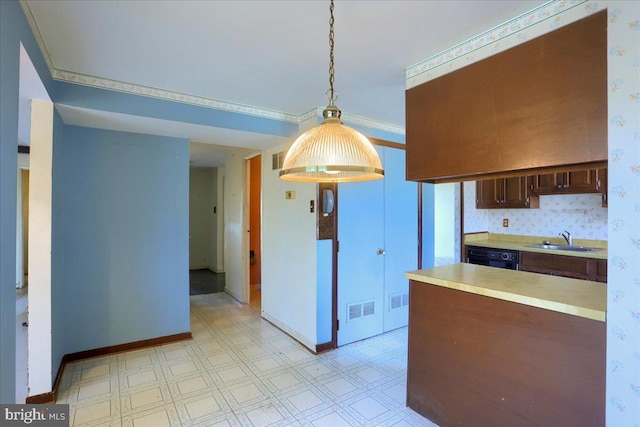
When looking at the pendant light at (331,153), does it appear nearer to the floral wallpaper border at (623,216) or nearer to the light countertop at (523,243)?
the floral wallpaper border at (623,216)

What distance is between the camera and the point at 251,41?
6.17 feet

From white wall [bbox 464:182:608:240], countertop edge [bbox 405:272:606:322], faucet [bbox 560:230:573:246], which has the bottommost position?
countertop edge [bbox 405:272:606:322]

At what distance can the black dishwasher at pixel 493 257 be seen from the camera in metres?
3.60

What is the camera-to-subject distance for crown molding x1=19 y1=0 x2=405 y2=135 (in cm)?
191

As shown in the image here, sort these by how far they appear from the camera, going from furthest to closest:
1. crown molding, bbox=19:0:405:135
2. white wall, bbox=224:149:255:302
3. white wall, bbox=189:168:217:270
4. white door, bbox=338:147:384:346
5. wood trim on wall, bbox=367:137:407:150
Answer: white wall, bbox=189:168:217:270
white wall, bbox=224:149:255:302
wood trim on wall, bbox=367:137:407:150
white door, bbox=338:147:384:346
crown molding, bbox=19:0:405:135

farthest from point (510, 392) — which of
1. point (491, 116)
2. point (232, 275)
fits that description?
point (232, 275)

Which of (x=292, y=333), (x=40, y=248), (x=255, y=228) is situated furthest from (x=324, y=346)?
(x=255, y=228)

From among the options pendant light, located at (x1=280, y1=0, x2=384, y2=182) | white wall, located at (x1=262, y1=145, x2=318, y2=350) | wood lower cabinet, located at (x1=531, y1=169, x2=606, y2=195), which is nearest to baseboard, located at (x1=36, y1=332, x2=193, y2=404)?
white wall, located at (x1=262, y1=145, x2=318, y2=350)

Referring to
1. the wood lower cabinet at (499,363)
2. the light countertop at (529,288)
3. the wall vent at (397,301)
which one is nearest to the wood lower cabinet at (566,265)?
the wall vent at (397,301)

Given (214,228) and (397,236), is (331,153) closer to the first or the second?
(397,236)

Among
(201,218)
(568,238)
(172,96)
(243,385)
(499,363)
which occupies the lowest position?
(243,385)

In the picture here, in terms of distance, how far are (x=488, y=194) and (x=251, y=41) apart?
3649mm

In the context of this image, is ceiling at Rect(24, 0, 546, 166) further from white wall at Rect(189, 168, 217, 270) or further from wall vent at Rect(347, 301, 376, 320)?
white wall at Rect(189, 168, 217, 270)

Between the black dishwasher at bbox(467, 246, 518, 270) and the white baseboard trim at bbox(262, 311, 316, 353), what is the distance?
7.83ft
